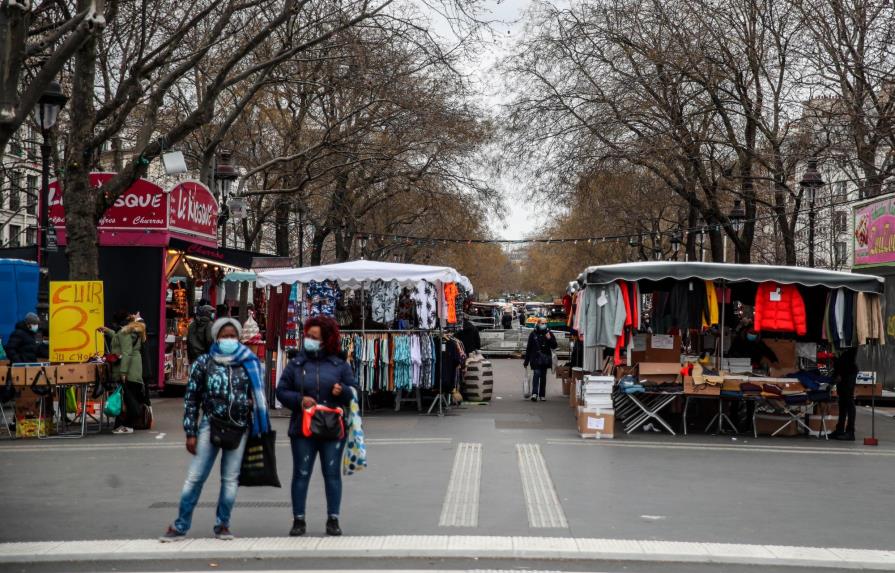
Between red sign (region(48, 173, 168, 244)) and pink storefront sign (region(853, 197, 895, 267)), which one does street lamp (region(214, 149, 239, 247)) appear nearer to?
red sign (region(48, 173, 168, 244))

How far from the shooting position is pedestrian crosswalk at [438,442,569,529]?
9.86m

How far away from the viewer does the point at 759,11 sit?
1147 inches

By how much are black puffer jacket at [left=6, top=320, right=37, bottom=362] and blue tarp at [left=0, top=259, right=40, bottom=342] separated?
565cm

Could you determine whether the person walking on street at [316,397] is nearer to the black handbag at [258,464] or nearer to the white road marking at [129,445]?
the black handbag at [258,464]

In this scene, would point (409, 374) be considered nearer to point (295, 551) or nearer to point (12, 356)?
point (12, 356)

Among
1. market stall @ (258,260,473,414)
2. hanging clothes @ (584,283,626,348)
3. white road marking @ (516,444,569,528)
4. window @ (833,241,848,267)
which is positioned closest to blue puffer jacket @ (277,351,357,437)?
white road marking @ (516,444,569,528)

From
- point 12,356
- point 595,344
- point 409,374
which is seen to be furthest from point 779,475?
point 12,356

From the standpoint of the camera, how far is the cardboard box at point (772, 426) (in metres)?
18.2

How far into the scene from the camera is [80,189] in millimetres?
19297

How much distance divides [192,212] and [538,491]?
16378mm

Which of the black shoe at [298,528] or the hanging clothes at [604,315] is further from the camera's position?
the hanging clothes at [604,315]

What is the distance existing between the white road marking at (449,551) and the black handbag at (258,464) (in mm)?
478

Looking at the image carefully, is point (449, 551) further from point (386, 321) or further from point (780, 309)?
point (386, 321)

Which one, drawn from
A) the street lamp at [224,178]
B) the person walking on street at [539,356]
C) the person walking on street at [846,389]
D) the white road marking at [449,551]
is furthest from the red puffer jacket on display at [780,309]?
the street lamp at [224,178]
